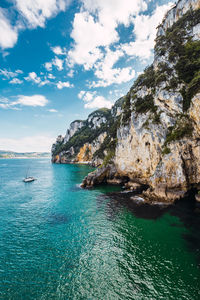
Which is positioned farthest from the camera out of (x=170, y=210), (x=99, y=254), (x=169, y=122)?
(x=169, y=122)

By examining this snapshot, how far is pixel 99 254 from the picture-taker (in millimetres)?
14688

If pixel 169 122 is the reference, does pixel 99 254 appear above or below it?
below

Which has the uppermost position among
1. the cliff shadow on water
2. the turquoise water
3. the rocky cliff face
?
the rocky cliff face

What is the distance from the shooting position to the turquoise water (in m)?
10.9

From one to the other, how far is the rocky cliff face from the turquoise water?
6.16 m

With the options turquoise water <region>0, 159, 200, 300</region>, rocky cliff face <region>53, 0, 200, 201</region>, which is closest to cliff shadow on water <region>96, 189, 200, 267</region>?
turquoise water <region>0, 159, 200, 300</region>

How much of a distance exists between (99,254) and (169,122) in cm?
2604

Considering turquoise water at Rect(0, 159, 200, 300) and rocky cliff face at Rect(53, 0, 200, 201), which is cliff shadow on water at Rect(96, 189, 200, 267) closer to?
turquoise water at Rect(0, 159, 200, 300)

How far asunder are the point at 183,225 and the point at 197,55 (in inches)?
1256

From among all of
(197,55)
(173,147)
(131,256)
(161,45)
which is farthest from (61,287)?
(161,45)

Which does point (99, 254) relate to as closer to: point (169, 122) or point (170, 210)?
point (170, 210)

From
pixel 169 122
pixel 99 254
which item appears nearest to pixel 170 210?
pixel 99 254

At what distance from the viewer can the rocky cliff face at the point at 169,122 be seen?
86.9 feet

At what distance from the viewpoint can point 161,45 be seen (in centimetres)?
3647
